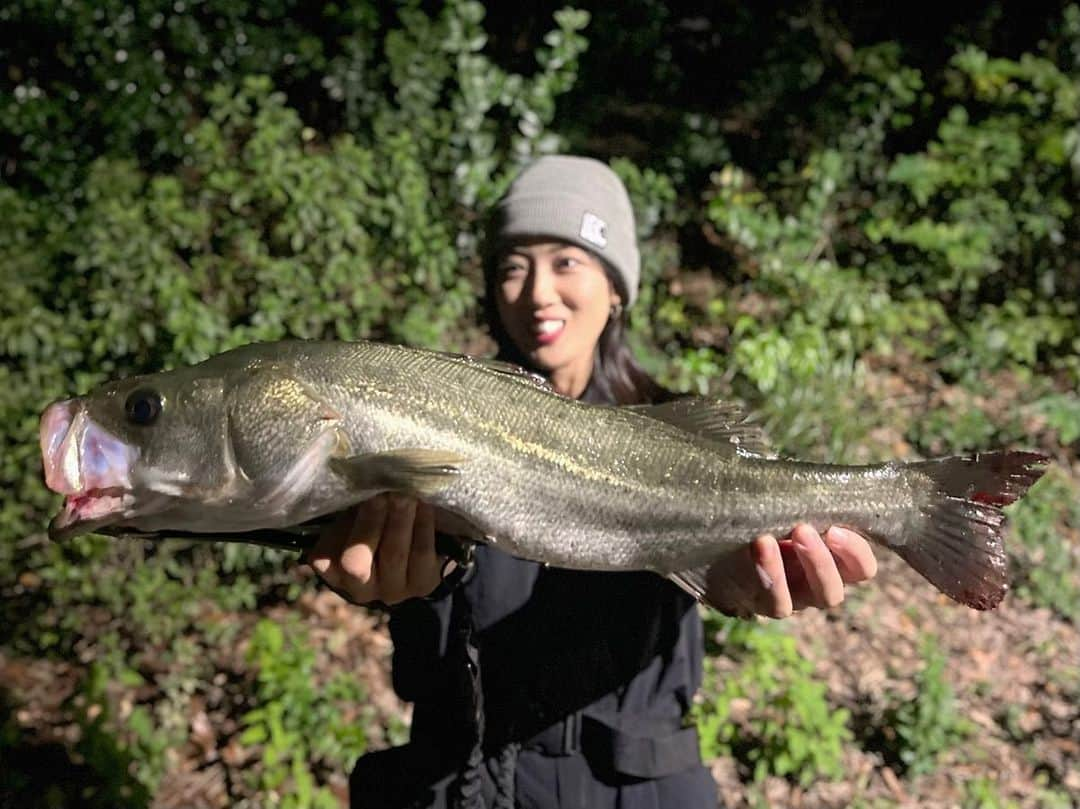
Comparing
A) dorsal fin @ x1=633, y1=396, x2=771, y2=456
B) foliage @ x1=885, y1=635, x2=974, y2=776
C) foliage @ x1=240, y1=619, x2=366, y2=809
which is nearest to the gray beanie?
dorsal fin @ x1=633, y1=396, x2=771, y2=456

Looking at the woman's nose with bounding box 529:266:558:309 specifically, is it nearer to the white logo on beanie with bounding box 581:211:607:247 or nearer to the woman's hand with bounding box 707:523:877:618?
the white logo on beanie with bounding box 581:211:607:247

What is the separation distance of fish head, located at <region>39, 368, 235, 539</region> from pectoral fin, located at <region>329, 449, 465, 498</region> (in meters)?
0.30

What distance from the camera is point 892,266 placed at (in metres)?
7.88

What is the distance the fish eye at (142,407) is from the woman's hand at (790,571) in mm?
1571

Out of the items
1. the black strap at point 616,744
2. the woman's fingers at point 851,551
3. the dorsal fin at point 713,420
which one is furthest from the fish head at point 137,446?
the woman's fingers at point 851,551

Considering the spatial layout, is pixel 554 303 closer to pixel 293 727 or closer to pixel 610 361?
pixel 610 361

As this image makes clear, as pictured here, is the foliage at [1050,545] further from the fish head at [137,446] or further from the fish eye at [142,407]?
the fish eye at [142,407]

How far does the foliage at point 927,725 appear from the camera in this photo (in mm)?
4387

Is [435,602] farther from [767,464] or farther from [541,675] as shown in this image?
[767,464]

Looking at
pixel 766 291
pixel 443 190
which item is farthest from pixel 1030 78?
pixel 443 190

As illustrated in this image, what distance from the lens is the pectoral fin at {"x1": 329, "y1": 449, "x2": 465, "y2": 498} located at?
198 cm

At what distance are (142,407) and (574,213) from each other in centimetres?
179

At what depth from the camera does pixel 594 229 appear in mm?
3203

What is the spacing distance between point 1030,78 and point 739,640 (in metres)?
6.70
